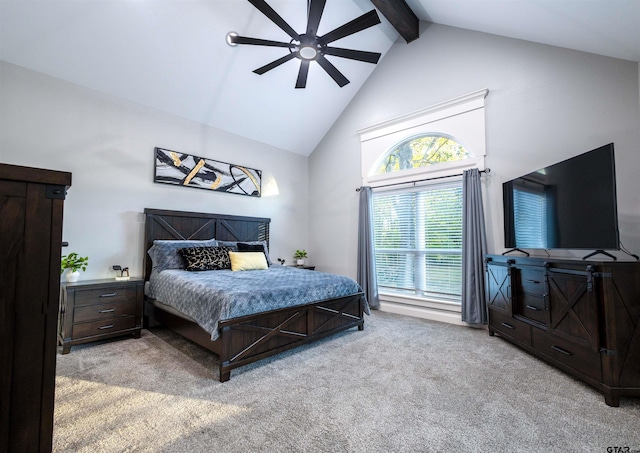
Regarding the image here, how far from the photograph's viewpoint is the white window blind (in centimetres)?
423

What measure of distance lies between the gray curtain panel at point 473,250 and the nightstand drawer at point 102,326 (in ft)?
13.3

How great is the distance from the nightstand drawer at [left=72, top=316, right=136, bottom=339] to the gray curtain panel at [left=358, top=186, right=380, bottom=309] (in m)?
3.23

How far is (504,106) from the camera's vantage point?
12.2 ft

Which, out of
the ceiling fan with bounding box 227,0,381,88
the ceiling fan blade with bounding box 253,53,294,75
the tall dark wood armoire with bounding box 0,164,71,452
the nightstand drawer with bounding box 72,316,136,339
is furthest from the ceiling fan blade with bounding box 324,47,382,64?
the nightstand drawer with bounding box 72,316,136,339

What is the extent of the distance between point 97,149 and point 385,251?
4320mm

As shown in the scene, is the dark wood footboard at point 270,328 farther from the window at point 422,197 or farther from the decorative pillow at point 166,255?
the window at point 422,197

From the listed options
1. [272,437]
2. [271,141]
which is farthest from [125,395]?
[271,141]

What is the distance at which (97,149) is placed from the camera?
366 cm

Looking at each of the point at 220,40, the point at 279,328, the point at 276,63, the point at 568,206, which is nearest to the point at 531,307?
the point at 568,206

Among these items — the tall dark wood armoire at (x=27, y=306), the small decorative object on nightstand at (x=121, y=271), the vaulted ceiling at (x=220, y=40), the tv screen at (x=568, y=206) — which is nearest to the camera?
the tall dark wood armoire at (x=27, y=306)

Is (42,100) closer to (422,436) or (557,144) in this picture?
(422,436)

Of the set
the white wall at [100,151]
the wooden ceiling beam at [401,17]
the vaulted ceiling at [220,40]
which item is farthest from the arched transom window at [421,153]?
the white wall at [100,151]

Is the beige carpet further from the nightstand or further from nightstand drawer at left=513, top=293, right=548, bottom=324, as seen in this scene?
nightstand drawer at left=513, top=293, right=548, bottom=324

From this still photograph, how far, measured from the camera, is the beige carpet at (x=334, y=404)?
1.64m
